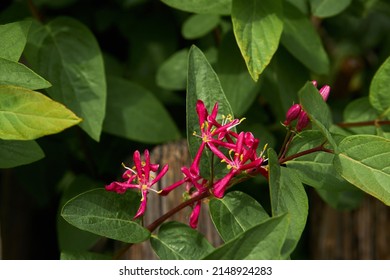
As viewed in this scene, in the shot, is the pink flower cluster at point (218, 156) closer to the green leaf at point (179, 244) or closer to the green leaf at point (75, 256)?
the green leaf at point (179, 244)

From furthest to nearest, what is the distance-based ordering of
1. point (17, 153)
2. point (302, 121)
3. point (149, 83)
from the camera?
point (149, 83)
point (17, 153)
point (302, 121)

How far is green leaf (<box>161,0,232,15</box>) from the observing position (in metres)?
1.14

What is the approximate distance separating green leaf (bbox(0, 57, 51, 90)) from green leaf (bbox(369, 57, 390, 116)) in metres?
0.53

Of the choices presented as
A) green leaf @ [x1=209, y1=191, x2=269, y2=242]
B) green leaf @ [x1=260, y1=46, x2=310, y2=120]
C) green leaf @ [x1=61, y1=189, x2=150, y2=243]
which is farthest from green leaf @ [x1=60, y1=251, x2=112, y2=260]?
green leaf @ [x1=260, y1=46, x2=310, y2=120]

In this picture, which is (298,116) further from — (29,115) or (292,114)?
(29,115)

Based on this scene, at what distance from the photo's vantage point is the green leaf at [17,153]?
1.05 meters

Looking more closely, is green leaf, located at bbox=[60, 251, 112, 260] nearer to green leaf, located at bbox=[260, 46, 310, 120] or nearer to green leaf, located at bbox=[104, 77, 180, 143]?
green leaf, located at bbox=[104, 77, 180, 143]

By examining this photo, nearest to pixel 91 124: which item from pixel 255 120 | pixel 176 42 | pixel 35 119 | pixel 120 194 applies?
pixel 120 194

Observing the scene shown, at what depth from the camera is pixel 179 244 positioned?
1005 millimetres

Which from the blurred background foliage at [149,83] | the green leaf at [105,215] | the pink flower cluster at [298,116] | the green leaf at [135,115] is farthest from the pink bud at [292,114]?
the green leaf at [135,115]

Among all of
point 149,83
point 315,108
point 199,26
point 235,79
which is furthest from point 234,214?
point 149,83

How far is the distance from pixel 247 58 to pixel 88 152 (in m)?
0.59

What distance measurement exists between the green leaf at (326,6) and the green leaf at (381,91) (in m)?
0.19

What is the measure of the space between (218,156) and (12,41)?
0.32 meters
